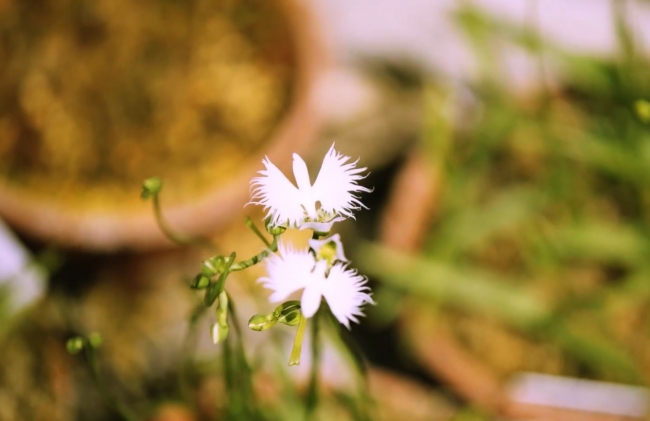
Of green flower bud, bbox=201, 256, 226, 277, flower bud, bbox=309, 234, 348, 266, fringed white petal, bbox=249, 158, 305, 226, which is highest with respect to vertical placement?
fringed white petal, bbox=249, 158, 305, 226

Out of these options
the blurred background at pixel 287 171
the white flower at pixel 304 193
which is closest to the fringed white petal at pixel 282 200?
the white flower at pixel 304 193

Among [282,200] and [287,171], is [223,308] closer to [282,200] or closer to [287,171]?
[282,200]

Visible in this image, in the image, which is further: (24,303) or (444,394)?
(444,394)

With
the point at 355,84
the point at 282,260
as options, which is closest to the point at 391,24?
the point at 355,84

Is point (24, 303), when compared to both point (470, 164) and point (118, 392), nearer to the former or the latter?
point (118, 392)

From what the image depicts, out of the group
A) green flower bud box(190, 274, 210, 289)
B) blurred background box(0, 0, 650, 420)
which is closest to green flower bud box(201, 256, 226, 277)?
green flower bud box(190, 274, 210, 289)

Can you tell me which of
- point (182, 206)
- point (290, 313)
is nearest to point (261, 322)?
point (290, 313)

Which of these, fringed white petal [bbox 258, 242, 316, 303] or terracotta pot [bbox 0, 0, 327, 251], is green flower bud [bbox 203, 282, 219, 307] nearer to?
fringed white petal [bbox 258, 242, 316, 303]
